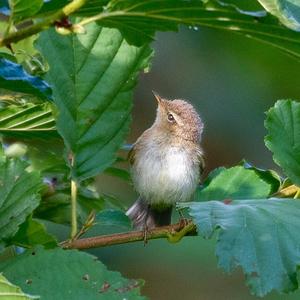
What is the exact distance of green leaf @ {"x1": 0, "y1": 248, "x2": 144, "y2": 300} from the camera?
91.4 inches

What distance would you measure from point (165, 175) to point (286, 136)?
66.9 inches

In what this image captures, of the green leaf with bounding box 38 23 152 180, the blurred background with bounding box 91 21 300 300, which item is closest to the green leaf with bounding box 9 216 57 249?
the green leaf with bounding box 38 23 152 180

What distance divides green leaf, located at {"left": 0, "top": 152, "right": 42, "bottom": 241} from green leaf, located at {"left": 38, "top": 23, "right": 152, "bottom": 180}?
A: 28 centimetres

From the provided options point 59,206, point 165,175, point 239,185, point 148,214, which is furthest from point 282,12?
point 165,175

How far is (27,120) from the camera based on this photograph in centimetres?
255

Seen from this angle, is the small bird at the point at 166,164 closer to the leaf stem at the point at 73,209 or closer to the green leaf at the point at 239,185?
the green leaf at the point at 239,185

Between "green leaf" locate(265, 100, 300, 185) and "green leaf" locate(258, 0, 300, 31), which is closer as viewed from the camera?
"green leaf" locate(258, 0, 300, 31)

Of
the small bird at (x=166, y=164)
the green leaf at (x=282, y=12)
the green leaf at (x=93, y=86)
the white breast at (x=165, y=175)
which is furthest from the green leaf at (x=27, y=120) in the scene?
the white breast at (x=165, y=175)

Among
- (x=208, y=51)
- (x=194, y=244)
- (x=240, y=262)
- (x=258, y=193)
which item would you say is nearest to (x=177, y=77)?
(x=208, y=51)

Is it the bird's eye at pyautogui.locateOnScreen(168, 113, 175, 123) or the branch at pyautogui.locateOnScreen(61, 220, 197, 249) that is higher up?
the branch at pyautogui.locateOnScreen(61, 220, 197, 249)

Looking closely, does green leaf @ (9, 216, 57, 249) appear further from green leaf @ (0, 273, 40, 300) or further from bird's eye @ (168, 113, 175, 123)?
bird's eye @ (168, 113, 175, 123)

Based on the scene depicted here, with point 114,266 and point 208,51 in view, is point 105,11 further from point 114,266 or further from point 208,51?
point 208,51

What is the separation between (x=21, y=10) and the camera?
2.04m

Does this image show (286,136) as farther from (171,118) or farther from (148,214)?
(171,118)
